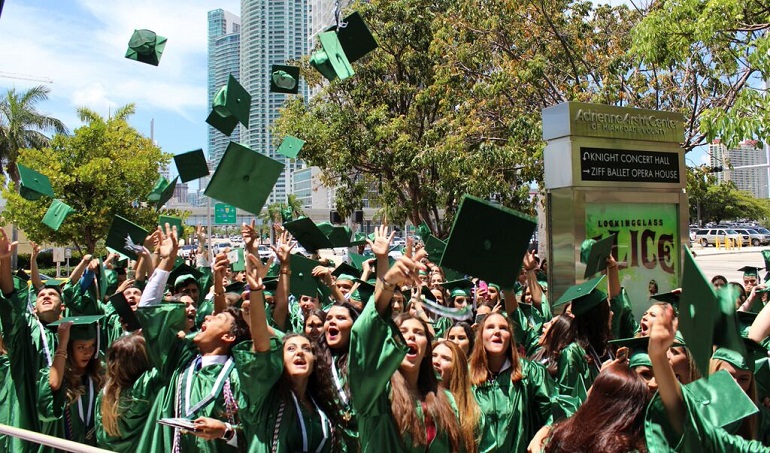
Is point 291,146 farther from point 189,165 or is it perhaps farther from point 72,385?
point 72,385

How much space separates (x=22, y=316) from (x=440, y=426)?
272 centimetres

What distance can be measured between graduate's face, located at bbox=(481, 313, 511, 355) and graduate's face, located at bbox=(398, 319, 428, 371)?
47 cm

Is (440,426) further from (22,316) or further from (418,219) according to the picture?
(418,219)

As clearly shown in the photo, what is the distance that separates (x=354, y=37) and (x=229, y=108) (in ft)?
5.39

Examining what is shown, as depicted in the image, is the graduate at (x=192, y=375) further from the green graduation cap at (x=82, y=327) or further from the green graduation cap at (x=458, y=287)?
the green graduation cap at (x=458, y=287)

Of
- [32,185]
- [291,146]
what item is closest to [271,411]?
[291,146]

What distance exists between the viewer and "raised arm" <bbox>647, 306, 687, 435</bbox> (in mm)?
2338

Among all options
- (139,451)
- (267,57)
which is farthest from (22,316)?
(267,57)

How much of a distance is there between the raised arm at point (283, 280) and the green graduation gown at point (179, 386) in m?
0.63

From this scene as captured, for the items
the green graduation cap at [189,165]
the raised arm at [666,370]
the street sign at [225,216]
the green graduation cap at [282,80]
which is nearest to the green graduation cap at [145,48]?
the green graduation cap at [189,165]

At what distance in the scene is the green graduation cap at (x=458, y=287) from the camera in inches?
256

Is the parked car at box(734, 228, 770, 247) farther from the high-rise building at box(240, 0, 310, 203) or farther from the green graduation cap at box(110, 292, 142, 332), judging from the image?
the green graduation cap at box(110, 292, 142, 332)

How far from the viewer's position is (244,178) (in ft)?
18.0

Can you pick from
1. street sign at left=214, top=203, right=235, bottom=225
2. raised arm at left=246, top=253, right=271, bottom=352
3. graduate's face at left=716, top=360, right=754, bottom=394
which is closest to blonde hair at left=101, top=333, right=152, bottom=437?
raised arm at left=246, top=253, right=271, bottom=352
